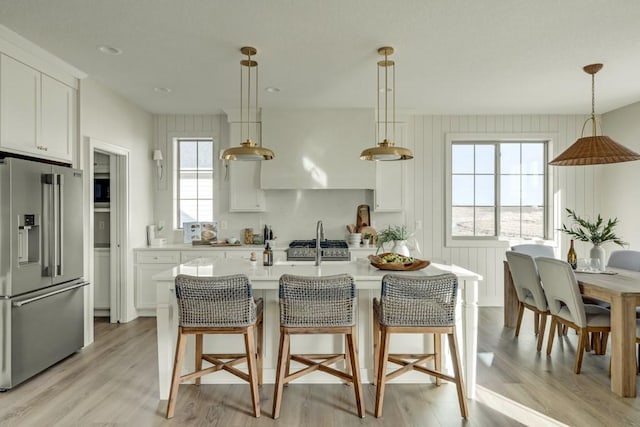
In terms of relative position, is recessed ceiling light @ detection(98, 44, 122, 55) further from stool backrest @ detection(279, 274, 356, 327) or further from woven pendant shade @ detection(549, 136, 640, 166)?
woven pendant shade @ detection(549, 136, 640, 166)

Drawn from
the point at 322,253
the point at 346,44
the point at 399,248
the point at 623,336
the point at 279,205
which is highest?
the point at 346,44

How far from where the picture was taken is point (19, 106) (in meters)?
3.01

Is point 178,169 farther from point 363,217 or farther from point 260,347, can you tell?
point 260,347

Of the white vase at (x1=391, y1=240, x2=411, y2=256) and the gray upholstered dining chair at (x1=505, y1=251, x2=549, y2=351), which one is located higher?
the white vase at (x1=391, y1=240, x2=411, y2=256)

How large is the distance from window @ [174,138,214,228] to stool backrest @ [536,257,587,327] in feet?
13.2

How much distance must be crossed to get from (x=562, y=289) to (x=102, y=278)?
15.7 ft

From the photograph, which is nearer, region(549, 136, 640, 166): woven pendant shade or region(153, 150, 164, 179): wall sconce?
region(549, 136, 640, 166): woven pendant shade

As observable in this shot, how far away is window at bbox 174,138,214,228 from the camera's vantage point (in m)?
5.36

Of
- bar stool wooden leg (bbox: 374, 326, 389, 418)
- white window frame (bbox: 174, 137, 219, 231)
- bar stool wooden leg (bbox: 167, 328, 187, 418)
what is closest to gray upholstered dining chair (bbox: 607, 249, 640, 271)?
bar stool wooden leg (bbox: 374, 326, 389, 418)

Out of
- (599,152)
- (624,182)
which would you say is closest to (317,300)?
(599,152)

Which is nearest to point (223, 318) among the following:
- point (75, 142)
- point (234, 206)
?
point (75, 142)

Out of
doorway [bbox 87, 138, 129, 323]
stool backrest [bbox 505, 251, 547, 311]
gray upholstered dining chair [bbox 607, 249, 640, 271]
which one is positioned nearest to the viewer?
stool backrest [bbox 505, 251, 547, 311]

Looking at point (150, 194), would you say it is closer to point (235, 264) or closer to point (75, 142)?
point (75, 142)

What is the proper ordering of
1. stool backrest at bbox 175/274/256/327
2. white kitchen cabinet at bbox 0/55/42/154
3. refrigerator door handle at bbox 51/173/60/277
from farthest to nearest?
refrigerator door handle at bbox 51/173/60/277, white kitchen cabinet at bbox 0/55/42/154, stool backrest at bbox 175/274/256/327
